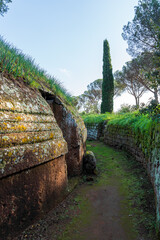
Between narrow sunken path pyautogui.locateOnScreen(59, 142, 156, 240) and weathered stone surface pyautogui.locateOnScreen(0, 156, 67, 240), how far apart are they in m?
0.61

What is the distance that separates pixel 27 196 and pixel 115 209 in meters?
1.92

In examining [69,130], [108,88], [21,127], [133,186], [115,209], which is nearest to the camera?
[21,127]

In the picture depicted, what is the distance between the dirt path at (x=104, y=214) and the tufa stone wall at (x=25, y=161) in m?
0.29

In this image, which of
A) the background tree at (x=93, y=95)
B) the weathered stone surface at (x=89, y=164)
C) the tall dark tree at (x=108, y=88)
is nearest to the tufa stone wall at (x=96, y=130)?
the tall dark tree at (x=108, y=88)

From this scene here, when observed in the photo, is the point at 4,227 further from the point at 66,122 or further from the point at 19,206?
the point at 66,122

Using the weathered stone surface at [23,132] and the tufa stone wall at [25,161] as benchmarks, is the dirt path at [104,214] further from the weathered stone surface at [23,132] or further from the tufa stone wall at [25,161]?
the weathered stone surface at [23,132]

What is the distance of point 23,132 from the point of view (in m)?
2.66

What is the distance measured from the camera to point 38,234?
8.18 feet

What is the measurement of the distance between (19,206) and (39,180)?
0.49 m

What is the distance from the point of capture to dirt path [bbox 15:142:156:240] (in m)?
2.56

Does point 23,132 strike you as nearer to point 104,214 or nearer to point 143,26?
point 104,214

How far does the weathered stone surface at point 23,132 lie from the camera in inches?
89.8

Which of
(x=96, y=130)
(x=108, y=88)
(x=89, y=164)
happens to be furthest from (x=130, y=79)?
(x=89, y=164)

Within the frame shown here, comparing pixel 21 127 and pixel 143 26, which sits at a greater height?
pixel 143 26
